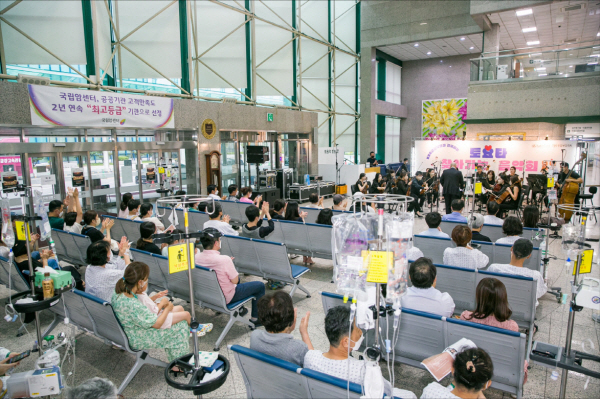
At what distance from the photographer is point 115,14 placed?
9125 mm

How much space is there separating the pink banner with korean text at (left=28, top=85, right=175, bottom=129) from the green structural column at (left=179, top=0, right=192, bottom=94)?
1.19 metres

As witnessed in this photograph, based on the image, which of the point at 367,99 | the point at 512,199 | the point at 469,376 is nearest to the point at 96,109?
the point at 469,376

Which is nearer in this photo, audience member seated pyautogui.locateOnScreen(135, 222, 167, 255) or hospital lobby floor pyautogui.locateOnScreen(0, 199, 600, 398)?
hospital lobby floor pyautogui.locateOnScreen(0, 199, 600, 398)

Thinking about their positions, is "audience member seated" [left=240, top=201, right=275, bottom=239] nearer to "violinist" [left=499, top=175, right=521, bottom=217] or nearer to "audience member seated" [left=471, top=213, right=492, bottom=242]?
"audience member seated" [left=471, top=213, right=492, bottom=242]

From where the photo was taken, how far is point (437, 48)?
19.4 metres

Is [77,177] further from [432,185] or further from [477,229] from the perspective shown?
[432,185]

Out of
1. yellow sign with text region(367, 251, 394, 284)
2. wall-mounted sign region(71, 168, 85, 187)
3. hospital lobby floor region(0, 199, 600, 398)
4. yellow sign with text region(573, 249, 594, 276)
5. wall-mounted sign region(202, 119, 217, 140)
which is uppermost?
wall-mounted sign region(202, 119, 217, 140)

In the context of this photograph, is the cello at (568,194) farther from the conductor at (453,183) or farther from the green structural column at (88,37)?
the green structural column at (88,37)

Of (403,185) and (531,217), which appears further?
(403,185)

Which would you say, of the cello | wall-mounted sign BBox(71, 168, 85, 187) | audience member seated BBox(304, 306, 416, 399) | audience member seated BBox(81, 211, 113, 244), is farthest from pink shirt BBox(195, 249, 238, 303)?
the cello

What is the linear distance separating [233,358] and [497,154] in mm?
12518

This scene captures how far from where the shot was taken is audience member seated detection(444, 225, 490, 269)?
411 centimetres

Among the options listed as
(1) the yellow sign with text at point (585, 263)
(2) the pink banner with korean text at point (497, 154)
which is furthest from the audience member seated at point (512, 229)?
(2) the pink banner with korean text at point (497, 154)

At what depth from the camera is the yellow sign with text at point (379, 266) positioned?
6.67 feet
